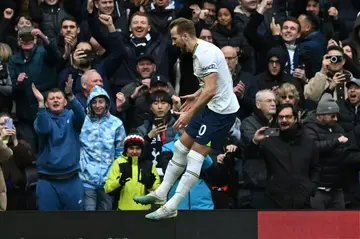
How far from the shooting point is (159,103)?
53.6 ft

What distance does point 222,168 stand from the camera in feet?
51.1

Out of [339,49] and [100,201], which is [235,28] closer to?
[339,49]

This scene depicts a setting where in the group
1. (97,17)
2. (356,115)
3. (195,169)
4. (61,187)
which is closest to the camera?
(195,169)

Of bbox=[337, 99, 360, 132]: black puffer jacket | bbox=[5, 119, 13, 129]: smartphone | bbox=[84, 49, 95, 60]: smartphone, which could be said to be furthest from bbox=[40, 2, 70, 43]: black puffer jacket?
bbox=[337, 99, 360, 132]: black puffer jacket

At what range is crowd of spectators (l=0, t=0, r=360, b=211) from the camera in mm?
15359

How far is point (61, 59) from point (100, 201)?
3.01 meters

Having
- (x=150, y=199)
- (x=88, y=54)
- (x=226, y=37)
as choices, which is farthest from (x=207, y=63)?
(x=226, y=37)

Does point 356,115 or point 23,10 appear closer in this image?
point 356,115

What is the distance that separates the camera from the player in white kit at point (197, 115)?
1307cm

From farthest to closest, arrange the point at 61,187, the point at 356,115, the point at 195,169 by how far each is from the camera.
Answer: the point at 356,115, the point at 61,187, the point at 195,169

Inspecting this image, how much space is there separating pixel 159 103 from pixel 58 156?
1.79 m

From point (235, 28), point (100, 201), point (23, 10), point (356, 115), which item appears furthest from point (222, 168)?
point (23, 10)

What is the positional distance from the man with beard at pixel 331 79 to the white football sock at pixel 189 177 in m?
4.63

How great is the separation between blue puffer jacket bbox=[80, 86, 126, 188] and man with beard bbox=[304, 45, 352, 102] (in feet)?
11.1
